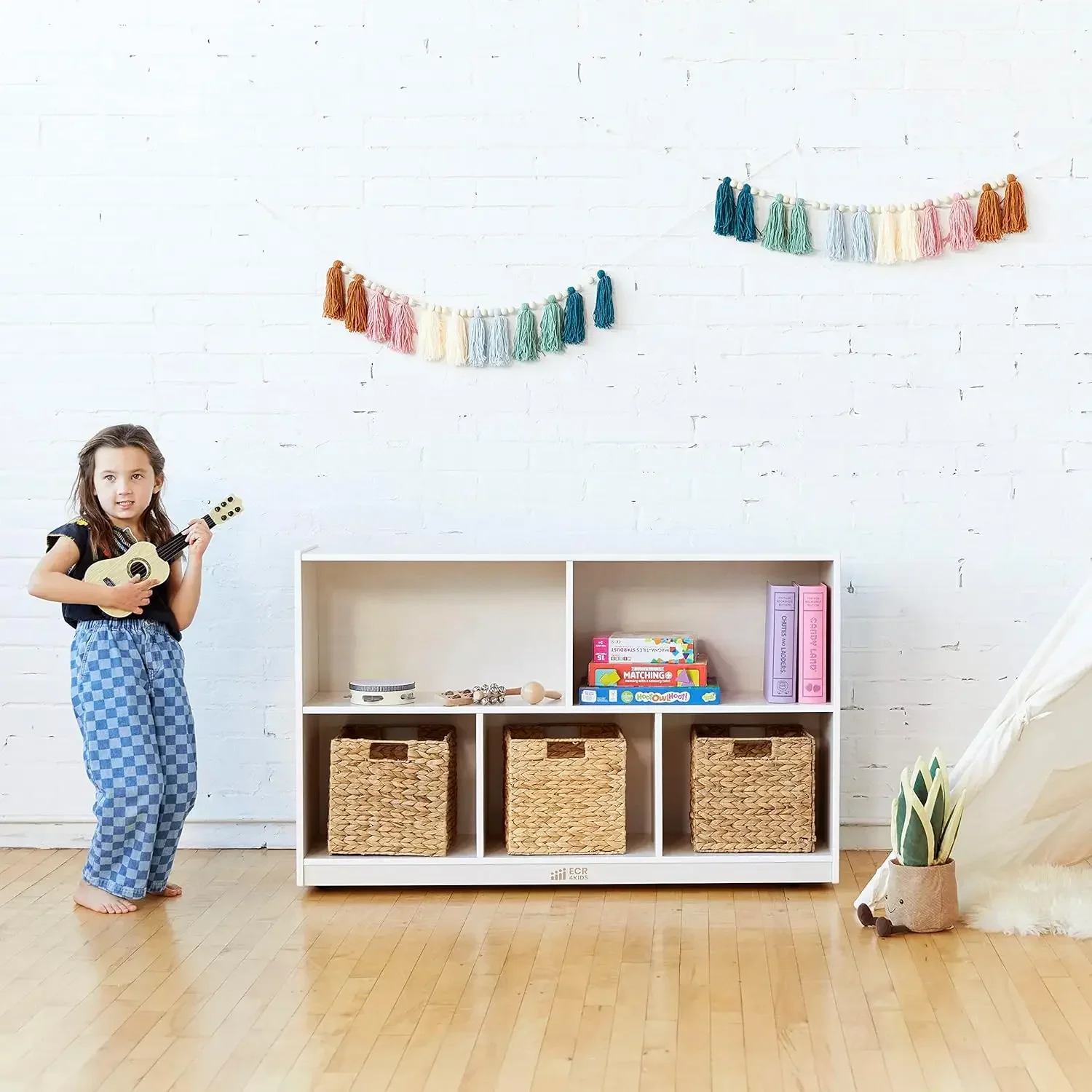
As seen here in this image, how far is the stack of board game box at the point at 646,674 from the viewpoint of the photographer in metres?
2.90

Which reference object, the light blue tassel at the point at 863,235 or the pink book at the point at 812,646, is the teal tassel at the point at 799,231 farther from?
the pink book at the point at 812,646

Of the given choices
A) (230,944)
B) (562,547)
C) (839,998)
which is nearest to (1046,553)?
(562,547)

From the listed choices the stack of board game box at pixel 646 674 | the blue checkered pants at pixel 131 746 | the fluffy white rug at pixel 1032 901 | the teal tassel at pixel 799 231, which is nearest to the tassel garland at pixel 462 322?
the teal tassel at pixel 799 231

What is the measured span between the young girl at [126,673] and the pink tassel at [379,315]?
610mm

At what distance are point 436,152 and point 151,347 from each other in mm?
837

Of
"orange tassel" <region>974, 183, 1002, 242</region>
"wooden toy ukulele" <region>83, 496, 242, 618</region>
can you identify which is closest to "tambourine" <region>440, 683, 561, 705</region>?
"wooden toy ukulele" <region>83, 496, 242, 618</region>

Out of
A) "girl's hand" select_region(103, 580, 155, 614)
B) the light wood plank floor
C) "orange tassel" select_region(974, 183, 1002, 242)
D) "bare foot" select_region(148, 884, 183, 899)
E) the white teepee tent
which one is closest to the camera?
the light wood plank floor

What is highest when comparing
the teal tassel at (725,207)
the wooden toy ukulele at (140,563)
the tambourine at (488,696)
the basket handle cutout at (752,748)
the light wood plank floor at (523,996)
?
the teal tassel at (725,207)

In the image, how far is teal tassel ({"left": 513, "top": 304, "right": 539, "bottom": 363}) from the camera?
3109 millimetres

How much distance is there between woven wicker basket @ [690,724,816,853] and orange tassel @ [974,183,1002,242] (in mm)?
1275

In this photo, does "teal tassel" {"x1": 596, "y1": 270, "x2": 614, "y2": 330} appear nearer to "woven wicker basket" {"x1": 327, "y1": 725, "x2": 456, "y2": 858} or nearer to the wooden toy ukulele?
the wooden toy ukulele

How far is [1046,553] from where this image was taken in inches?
124

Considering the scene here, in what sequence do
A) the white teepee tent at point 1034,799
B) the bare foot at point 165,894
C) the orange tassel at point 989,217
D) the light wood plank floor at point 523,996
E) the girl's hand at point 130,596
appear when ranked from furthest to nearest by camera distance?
the orange tassel at point 989,217 < the bare foot at point 165,894 < the girl's hand at point 130,596 < the white teepee tent at point 1034,799 < the light wood plank floor at point 523,996

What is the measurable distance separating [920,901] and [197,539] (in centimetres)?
165
